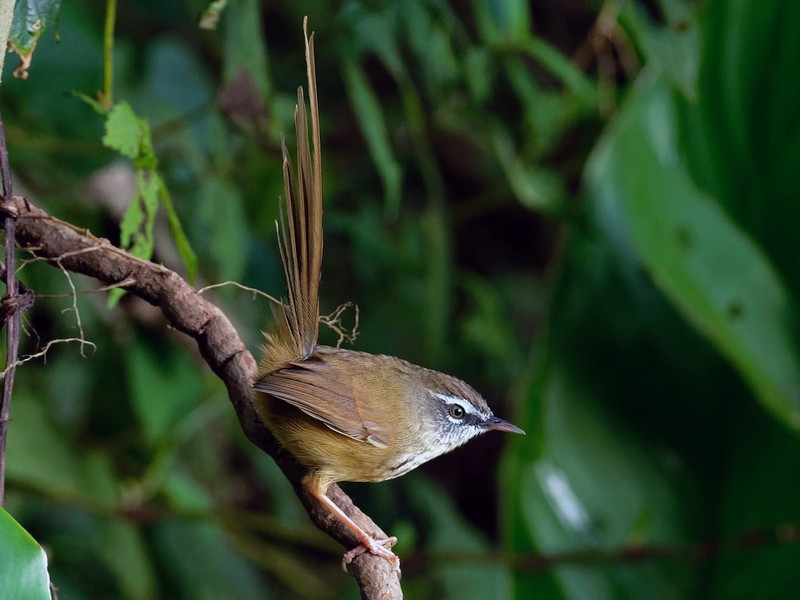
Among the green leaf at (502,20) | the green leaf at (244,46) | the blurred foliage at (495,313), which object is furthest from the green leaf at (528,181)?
the green leaf at (244,46)

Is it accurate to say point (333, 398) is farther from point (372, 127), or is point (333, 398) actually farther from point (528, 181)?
point (528, 181)

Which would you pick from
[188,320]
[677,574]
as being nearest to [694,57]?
[677,574]

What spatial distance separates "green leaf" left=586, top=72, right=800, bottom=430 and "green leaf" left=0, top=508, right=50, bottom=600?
2.05 metres

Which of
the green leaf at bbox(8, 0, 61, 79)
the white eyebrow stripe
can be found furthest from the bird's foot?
the green leaf at bbox(8, 0, 61, 79)

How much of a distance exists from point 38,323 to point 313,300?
5.80 feet

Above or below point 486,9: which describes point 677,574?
below

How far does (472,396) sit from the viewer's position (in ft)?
6.15

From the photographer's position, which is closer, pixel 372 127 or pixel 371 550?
pixel 371 550

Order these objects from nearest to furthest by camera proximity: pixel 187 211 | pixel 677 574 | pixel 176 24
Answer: pixel 187 211
pixel 677 574
pixel 176 24

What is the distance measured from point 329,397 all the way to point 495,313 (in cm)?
221

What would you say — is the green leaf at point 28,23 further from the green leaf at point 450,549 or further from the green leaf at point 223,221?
the green leaf at point 450,549

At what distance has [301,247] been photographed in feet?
5.16

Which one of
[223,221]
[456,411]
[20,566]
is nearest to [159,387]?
[223,221]

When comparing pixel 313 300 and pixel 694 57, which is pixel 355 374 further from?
pixel 694 57
